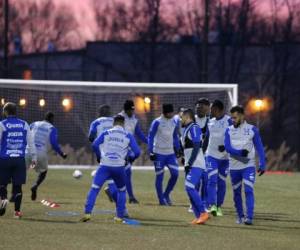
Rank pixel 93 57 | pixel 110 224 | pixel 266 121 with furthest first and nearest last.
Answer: pixel 93 57
pixel 266 121
pixel 110 224

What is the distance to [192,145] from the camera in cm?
1614

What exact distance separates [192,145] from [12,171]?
3294 mm

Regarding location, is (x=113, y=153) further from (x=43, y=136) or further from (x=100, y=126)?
(x=43, y=136)

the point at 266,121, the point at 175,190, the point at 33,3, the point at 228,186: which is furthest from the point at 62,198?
the point at 33,3

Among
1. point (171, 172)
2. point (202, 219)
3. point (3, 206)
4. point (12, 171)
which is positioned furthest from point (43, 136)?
point (202, 219)

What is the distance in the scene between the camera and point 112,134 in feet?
52.3

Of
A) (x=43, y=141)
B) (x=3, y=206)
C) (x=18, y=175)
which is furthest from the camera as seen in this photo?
(x=43, y=141)

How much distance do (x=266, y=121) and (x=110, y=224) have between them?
3793 cm

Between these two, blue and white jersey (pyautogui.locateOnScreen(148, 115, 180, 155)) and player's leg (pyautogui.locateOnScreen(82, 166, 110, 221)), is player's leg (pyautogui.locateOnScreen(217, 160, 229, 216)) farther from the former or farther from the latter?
player's leg (pyautogui.locateOnScreen(82, 166, 110, 221))

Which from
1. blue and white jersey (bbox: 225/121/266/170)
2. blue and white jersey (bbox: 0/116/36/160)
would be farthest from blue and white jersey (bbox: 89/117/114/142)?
blue and white jersey (bbox: 225/121/266/170)

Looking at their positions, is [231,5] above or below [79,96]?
above

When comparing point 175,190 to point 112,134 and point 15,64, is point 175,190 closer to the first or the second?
point 112,134

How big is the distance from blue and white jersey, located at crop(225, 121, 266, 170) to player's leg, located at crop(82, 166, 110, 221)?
2164 millimetres

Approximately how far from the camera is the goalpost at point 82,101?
108ft
